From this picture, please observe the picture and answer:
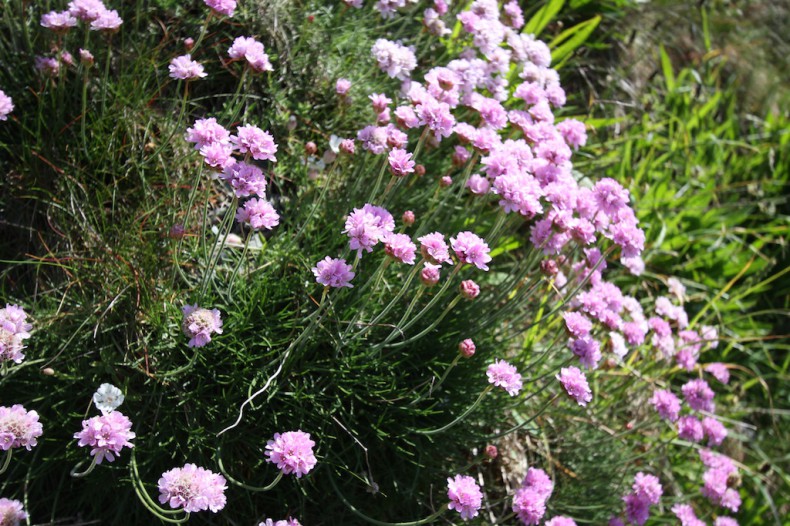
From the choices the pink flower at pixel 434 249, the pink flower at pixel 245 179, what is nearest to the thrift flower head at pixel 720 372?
the pink flower at pixel 434 249

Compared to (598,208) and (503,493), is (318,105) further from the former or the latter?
(503,493)

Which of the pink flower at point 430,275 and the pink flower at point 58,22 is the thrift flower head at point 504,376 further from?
the pink flower at point 58,22

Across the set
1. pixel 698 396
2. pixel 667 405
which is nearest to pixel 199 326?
pixel 667 405

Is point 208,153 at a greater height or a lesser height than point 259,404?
greater

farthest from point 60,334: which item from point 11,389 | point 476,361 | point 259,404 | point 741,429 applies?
point 741,429

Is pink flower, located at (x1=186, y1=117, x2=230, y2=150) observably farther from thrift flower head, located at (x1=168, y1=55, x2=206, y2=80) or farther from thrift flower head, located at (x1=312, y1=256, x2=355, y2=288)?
thrift flower head, located at (x1=312, y1=256, x2=355, y2=288)

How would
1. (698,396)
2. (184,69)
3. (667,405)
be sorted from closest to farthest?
1. (184,69)
2. (667,405)
3. (698,396)

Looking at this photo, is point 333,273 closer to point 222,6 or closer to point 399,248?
point 399,248
